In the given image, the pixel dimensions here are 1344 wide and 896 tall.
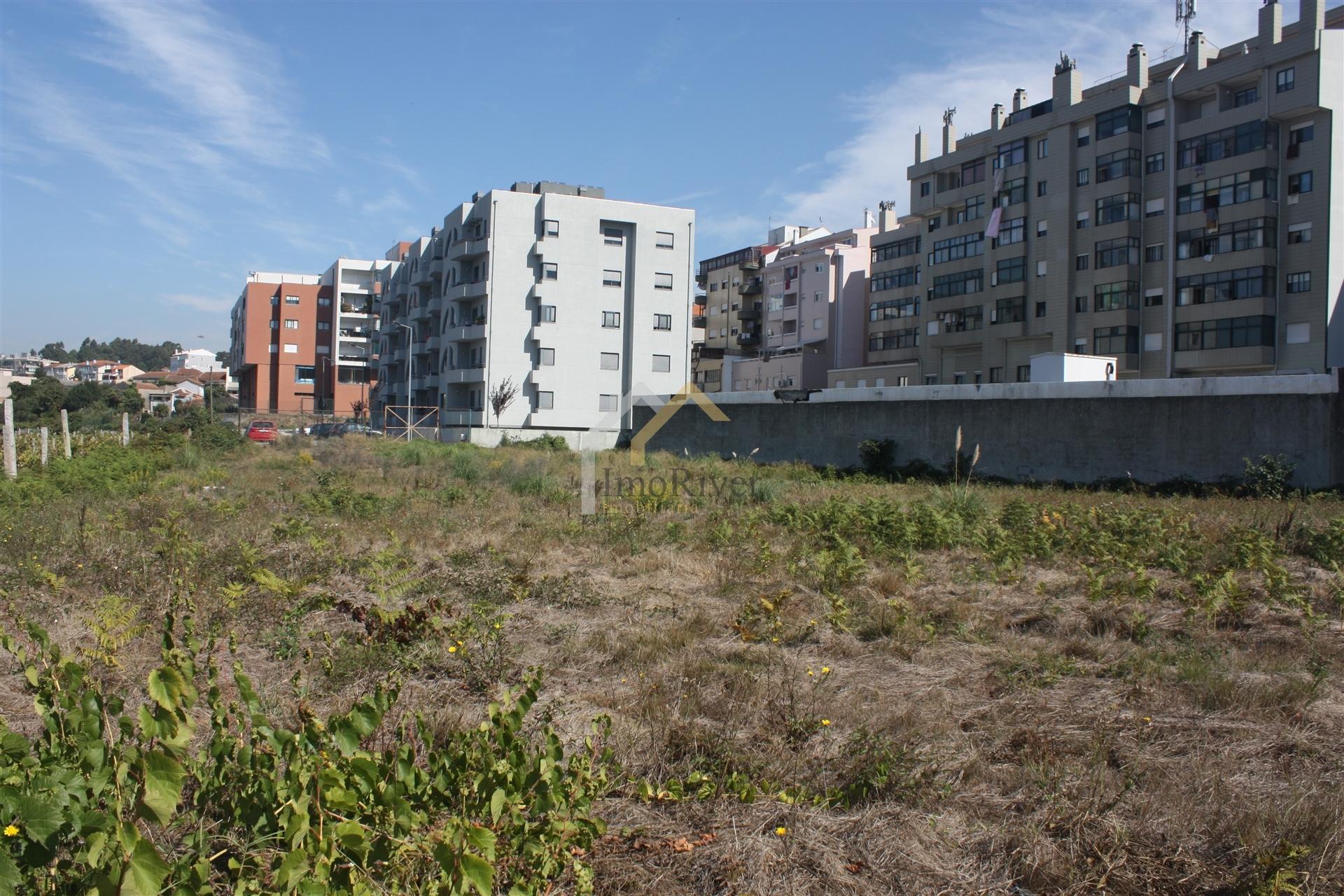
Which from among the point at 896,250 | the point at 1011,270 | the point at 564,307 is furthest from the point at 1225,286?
the point at 564,307

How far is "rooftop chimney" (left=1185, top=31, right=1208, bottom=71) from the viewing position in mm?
40406

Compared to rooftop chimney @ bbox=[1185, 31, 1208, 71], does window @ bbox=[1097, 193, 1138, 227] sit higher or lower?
lower

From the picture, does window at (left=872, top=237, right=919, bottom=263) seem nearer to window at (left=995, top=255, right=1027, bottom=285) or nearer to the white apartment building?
window at (left=995, top=255, right=1027, bottom=285)

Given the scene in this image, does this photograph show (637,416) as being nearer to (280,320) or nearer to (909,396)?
(909,396)

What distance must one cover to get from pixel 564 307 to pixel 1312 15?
37.2 meters

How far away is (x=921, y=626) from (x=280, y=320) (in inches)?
3349

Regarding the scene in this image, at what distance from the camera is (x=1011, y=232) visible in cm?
4703

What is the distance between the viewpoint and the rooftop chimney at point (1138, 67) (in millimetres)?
41969

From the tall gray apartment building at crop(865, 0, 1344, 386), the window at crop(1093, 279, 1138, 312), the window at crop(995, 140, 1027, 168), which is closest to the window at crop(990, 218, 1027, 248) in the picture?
the tall gray apartment building at crop(865, 0, 1344, 386)

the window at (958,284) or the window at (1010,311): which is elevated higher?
the window at (958,284)

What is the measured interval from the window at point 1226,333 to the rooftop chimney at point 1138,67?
486 inches

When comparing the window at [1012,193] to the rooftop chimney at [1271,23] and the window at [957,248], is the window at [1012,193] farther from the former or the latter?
the rooftop chimney at [1271,23]

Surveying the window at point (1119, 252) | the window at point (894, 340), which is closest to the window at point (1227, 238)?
the window at point (1119, 252)

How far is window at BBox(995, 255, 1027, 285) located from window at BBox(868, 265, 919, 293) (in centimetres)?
746
